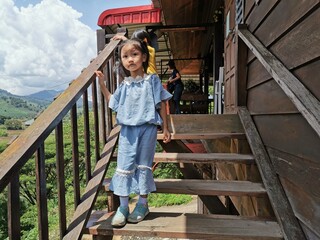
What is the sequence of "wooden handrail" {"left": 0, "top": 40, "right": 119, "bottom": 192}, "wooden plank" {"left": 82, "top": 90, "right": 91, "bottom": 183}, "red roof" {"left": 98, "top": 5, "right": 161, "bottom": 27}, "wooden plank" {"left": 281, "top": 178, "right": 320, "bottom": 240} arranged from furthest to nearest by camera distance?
"red roof" {"left": 98, "top": 5, "right": 161, "bottom": 27} < "wooden plank" {"left": 82, "top": 90, "right": 91, "bottom": 183} < "wooden plank" {"left": 281, "top": 178, "right": 320, "bottom": 240} < "wooden handrail" {"left": 0, "top": 40, "right": 119, "bottom": 192}

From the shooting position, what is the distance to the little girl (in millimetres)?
1620

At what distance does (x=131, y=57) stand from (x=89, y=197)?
87 cm

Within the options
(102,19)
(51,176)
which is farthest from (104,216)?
(51,176)

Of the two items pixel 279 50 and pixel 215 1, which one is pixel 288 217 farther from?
pixel 215 1

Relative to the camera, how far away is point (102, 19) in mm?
5906

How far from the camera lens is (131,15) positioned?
5.82m

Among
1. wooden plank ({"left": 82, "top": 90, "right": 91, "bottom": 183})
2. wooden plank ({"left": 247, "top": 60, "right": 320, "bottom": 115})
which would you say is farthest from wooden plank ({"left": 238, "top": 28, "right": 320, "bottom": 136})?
wooden plank ({"left": 82, "top": 90, "right": 91, "bottom": 183})

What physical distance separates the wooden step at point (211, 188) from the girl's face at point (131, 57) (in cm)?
78

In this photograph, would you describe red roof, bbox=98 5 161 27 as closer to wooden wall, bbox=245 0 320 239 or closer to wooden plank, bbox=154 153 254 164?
wooden wall, bbox=245 0 320 239

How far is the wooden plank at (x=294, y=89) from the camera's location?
1105 mm

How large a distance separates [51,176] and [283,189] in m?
14.2

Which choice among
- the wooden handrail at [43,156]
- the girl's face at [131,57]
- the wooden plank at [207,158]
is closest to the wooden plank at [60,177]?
the wooden handrail at [43,156]

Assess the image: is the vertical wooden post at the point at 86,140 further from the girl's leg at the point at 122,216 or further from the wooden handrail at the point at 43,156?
the girl's leg at the point at 122,216

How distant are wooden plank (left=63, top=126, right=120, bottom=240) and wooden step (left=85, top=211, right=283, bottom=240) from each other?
0.20 ft
